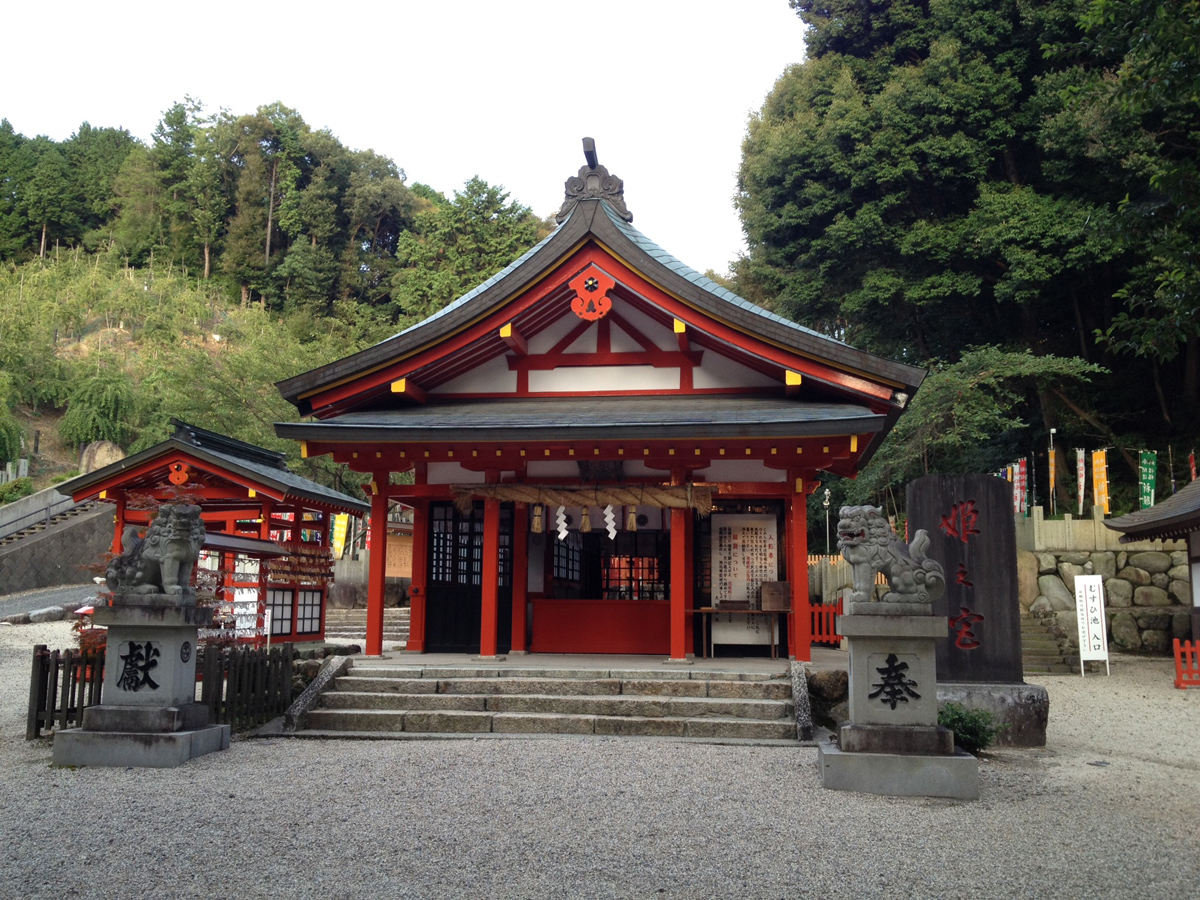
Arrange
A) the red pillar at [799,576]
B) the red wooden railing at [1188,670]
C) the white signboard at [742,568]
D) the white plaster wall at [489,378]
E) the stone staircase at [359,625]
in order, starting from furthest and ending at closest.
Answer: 1. the stone staircase at [359,625]
2. the red wooden railing at [1188,670]
3. the white plaster wall at [489,378]
4. the white signboard at [742,568]
5. the red pillar at [799,576]

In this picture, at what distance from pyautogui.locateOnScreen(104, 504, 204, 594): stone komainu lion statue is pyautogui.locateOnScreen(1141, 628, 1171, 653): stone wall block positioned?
20825mm

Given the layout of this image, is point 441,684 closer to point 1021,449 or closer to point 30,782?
point 30,782

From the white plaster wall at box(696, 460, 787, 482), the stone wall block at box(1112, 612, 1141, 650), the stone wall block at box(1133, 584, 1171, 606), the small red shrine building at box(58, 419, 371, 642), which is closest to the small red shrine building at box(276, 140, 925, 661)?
the white plaster wall at box(696, 460, 787, 482)

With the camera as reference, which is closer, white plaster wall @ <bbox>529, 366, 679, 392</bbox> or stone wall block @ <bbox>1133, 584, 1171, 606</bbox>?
white plaster wall @ <bbox>529, 366, 679, 392</bbox>

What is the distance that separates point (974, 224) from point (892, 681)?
22024 millimetres

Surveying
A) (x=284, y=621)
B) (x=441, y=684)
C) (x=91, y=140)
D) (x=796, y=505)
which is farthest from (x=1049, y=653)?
(x=91, y=140)

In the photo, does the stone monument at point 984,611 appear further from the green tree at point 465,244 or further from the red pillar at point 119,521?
the green tree at point 465,244

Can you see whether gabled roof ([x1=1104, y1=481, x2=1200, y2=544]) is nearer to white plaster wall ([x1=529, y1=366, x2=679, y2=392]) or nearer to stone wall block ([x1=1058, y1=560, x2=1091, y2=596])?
stone wall block ([x1=1058, y1=560, x2=1091, y2=596])

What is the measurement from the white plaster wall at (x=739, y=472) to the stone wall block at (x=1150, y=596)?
14.2m

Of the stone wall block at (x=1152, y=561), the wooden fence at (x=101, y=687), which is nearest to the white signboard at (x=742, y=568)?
the wooden fence at (x=101, y=687)

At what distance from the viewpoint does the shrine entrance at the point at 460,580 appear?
12.9 meters

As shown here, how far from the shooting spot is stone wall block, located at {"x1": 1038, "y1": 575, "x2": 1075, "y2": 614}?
20.8 metres

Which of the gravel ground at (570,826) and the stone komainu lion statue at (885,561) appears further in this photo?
the stone komainu lion statue at (885,561)

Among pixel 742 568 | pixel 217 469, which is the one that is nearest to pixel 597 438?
pixel 742 568
